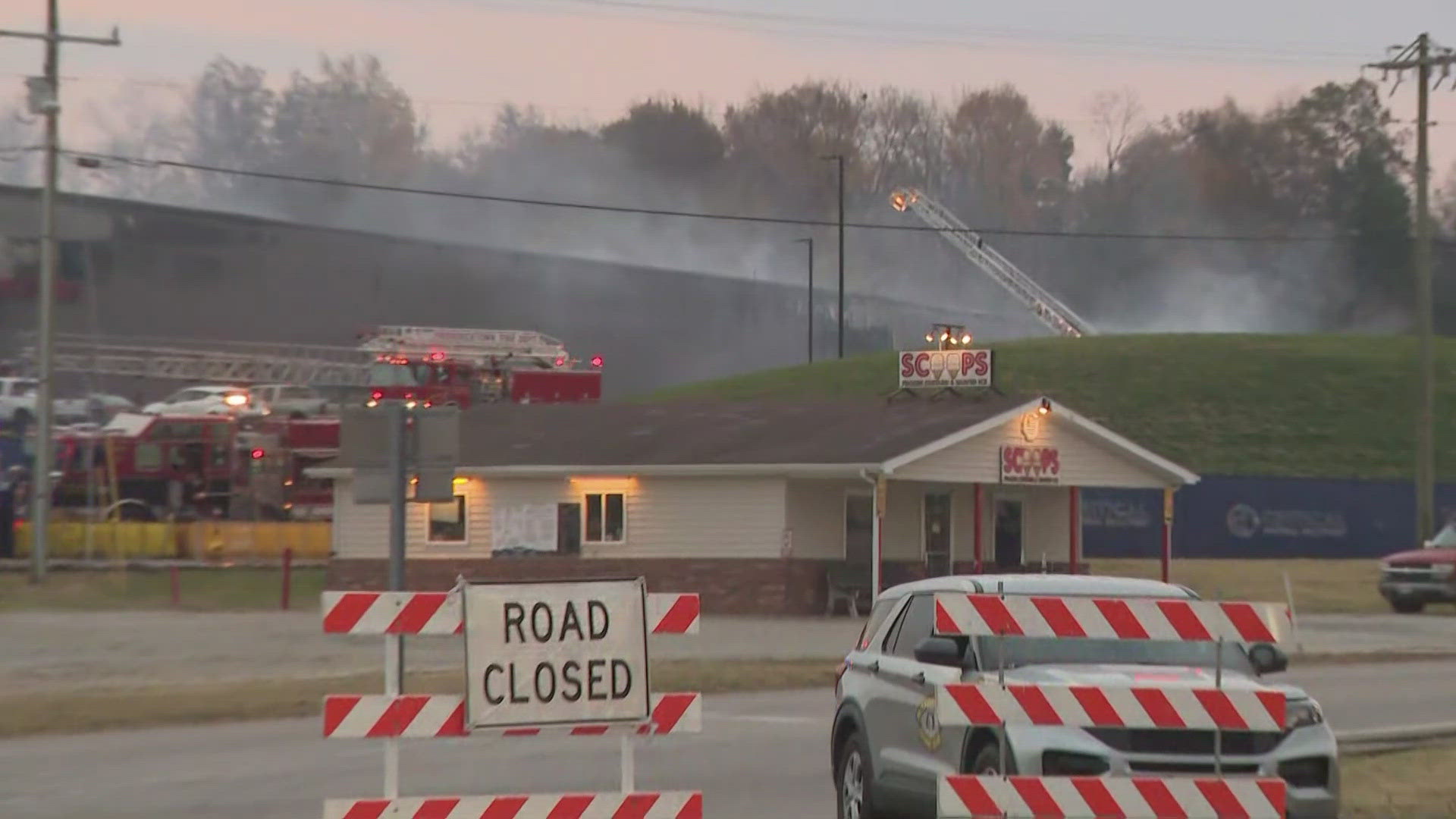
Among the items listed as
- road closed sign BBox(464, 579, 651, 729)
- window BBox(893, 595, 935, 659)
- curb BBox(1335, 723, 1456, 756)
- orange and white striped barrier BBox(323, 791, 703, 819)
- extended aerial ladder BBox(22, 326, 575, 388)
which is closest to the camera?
orange and white striped barrier BBox(323, 791, 703, 819)

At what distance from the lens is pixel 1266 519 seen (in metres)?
57.4

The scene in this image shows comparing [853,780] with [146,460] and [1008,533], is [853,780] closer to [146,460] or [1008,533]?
[1008,533]

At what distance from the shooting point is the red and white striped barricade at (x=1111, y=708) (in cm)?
928

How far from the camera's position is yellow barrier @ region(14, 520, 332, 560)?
158 ft

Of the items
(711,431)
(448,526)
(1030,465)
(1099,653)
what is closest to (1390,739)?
(1099,653)

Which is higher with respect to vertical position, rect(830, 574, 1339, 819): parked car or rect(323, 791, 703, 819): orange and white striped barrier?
rect(830, 574, 1339, 819): parked car

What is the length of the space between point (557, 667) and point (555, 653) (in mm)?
63

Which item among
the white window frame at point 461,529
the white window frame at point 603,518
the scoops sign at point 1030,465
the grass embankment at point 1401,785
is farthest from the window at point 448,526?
the grass embankment at point 1401,785

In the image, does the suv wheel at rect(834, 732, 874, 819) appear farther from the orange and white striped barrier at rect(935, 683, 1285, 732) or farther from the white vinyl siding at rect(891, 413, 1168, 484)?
the white vinyl siding at rect(891, 413, 1168, 484)

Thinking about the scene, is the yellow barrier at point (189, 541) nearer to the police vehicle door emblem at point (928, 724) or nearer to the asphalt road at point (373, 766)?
the asphalt road at point (373, 766)

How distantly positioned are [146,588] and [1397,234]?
75.7 metres

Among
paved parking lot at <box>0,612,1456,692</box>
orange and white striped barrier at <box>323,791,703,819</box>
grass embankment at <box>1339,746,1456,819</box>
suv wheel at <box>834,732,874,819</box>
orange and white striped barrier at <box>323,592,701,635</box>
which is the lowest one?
paved parking lot at <box>0,612,1456,692</box>

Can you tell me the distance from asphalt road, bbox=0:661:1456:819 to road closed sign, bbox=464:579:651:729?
3895 millimetres

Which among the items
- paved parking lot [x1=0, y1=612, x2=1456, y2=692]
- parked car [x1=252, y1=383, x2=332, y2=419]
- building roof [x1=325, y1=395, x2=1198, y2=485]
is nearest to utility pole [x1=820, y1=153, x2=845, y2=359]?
parked car [x1=252, y1=383, x2=332, y2=419]
